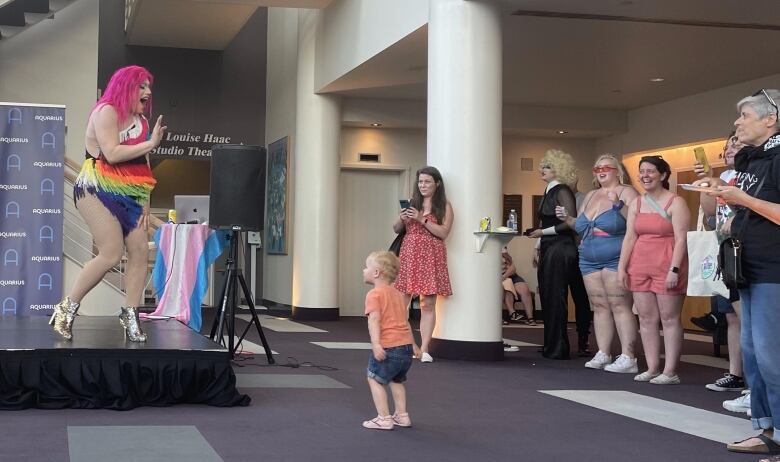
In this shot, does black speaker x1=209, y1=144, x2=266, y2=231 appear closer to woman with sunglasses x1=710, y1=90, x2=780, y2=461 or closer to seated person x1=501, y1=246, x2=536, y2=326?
woman with sunglasses x1=710, y1=90, x2=780, y2=461

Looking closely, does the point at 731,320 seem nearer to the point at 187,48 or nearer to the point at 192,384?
the point at 192,384

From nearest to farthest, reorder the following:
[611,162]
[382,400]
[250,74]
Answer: [382,400] → [611,162] → [250,74]

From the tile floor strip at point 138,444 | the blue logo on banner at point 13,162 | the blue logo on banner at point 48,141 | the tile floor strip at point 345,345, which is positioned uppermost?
the blue logo on banner at point 48,141

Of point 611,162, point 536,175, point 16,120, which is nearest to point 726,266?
point 611,162

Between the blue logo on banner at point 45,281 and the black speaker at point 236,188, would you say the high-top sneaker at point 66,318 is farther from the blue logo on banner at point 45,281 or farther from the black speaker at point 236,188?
the blue logo on banner at point 45,281

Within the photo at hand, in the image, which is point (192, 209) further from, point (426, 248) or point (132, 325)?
point (132, 325)

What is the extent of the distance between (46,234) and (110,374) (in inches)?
207

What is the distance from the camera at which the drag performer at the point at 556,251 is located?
820 cm

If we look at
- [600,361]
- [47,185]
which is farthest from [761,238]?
[47,185]

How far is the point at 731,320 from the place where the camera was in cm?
620

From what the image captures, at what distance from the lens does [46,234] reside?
982 cm

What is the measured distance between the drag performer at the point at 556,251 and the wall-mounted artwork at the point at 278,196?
6.28 meters

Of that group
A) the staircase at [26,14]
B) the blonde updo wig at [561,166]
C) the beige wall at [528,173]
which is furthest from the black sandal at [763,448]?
the staircase at [26,14]

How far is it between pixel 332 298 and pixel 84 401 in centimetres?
821
